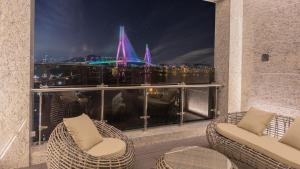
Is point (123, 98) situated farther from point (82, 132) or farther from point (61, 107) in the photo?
point (82, 132)

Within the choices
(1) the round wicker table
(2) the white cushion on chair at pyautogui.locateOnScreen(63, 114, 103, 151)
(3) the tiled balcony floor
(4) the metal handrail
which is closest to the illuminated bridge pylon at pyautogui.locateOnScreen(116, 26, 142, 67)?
(4) the metal handrail

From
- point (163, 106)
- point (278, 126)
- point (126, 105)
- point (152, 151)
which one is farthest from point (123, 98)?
point (278, 126)

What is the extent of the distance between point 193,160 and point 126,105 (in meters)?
2.17

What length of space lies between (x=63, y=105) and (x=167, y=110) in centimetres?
217

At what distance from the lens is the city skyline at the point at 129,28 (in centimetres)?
428

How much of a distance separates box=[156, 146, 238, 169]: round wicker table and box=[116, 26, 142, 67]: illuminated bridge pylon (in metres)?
2.37

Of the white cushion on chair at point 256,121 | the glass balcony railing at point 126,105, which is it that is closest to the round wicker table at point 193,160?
the white cushion on chair at point 256,121

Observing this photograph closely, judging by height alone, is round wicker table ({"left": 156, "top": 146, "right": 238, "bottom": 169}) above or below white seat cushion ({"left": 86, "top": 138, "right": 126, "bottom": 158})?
below

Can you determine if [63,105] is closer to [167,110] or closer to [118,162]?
[118,162]

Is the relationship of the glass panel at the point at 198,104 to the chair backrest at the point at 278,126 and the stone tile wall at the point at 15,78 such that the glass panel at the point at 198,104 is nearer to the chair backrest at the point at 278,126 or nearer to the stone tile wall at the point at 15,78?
the chair backrest at the point at 278,126

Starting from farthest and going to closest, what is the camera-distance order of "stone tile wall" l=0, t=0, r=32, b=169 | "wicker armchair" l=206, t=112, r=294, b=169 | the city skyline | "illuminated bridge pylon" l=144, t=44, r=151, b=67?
1. "illuminated bridge pylon" l=144, t=44, r=151, b=67
2. the city skyline
3. "stone tile wall" l=0, t=0, r=32, b=169
4. "wicker armchair" l=206, t=112, r=294, b=169

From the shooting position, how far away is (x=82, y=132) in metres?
2.98

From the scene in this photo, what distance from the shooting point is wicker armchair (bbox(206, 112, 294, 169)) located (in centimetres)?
300

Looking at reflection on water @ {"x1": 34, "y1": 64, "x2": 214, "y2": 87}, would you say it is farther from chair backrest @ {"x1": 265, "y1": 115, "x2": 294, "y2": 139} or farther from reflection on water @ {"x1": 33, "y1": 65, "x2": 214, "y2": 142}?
chair backrest @ {"x1": 265, "y1": 115, "x2": 294, "y2": 139}
